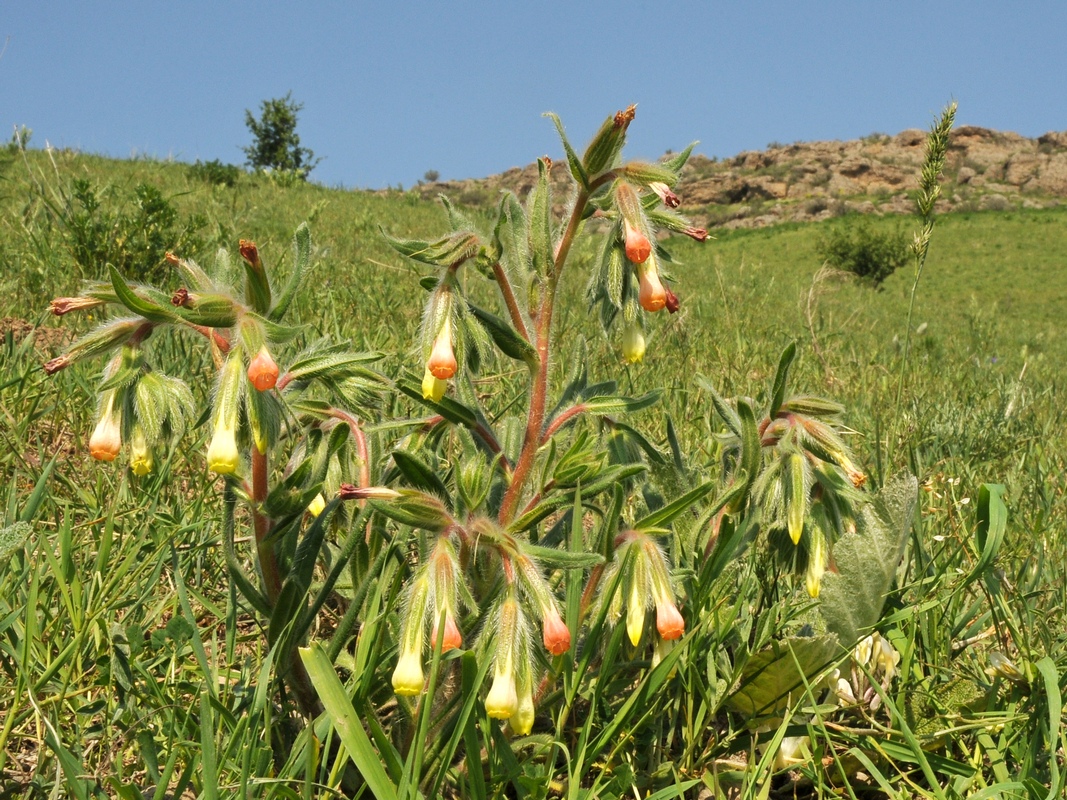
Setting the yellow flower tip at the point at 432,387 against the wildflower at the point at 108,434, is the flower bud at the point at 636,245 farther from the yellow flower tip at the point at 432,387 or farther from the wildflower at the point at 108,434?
the wildflower at the point at 108,434

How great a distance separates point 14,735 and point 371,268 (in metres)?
6.17

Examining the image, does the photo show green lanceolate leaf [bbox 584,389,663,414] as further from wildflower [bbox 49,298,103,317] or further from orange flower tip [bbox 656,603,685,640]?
wildflower [bbox 49,298,103,317]

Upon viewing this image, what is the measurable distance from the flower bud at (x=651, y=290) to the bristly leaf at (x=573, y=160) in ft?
0.66

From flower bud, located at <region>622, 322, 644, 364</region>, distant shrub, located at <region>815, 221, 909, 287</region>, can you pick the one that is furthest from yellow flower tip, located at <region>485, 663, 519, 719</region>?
distant shrub, located at <region>815, 221, 909, 287</region>

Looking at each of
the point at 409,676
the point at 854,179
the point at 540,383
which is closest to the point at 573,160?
the point at 540,383

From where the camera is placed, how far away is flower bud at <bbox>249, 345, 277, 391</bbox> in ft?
4.51

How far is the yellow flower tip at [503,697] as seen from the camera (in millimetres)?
1357

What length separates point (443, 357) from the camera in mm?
1552

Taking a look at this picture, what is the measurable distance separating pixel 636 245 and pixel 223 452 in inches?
31.1

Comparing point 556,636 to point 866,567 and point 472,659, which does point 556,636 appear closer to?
point 472,659

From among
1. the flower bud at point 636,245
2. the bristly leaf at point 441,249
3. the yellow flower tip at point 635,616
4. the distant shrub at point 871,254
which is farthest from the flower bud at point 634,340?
the distant shrub at point 871,254

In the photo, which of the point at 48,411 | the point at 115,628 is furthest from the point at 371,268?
the point at 115,628

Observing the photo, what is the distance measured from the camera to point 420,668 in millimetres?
1365

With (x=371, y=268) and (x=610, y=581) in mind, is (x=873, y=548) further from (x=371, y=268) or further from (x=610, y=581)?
(x=371, y=268)
